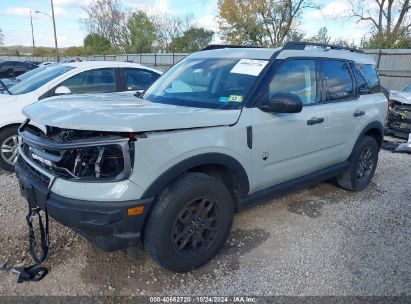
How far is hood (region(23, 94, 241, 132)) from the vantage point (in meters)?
2.27

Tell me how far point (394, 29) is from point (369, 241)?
1160 inches

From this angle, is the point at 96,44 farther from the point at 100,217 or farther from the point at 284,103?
the point at 100,217

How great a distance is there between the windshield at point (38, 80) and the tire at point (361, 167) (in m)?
4.58

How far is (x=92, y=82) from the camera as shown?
5.75 m

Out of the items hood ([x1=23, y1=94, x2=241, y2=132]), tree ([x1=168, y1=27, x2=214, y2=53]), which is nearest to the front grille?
hood ([x1=23, y1=94, x2=241, y2=132])

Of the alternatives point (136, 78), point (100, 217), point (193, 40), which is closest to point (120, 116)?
point (100, 217)

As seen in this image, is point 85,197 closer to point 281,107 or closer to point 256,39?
point 281,107

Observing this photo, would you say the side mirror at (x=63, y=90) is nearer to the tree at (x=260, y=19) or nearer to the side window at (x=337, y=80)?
the side window at (x=337, y=80)

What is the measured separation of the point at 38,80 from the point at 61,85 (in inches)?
18.9

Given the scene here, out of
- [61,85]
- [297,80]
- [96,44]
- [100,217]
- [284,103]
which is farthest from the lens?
[96,44]

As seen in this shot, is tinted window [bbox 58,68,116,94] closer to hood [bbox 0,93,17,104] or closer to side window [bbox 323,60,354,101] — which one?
hood [bbox 0,93,17,104]

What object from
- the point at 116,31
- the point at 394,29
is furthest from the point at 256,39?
the point at 116,31

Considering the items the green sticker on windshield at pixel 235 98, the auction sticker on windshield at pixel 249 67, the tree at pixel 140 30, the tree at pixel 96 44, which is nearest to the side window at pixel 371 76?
the auction sticker on windshield at pixel 249 67

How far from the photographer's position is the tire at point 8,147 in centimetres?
487
